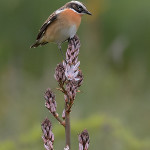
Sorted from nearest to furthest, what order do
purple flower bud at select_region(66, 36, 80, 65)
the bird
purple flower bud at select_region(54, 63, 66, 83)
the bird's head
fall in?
1. purple flower bud at select_region(54, 63, 66, 83)
2. purple flower bud at select_region(66, 36, 80, 65)
3. the bird's head
4. the bird

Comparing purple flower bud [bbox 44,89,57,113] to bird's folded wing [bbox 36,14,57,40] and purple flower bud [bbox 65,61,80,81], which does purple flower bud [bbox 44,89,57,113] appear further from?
bird's folded wing [bbox 36,14,57,40]

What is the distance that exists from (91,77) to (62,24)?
238 cm

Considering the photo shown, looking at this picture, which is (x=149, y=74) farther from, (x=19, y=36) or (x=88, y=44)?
(x=19, y=36)

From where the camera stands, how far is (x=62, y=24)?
6.16 metres

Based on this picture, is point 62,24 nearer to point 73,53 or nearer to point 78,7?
point 78,7

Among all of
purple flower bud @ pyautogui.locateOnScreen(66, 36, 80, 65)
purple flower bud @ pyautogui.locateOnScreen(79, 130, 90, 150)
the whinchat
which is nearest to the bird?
the whinchat

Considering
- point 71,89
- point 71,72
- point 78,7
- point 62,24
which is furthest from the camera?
point 62,24

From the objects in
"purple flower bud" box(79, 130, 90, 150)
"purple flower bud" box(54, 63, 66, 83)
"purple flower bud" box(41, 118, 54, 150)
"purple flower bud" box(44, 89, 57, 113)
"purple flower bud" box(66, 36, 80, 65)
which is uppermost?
"purple flower bud" box(66, 36, 80, 65)

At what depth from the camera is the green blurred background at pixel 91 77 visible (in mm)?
6593

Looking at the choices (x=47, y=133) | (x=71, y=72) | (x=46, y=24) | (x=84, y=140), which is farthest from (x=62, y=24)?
(x=84, y=140)

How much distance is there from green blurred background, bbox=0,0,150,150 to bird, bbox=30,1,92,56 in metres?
1.05

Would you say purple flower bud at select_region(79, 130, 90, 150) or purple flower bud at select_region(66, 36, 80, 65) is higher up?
purple flower bud at select_region(66, 36, 80, 65)

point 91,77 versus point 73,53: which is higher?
point 91,77

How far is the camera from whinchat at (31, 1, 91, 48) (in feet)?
19.5
